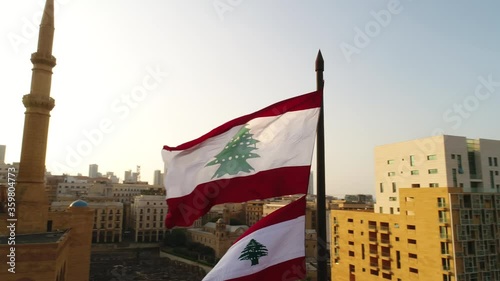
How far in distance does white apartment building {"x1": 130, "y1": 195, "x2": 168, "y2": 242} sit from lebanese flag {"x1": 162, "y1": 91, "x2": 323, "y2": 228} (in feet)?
286

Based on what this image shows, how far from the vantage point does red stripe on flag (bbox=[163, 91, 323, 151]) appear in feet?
22.5

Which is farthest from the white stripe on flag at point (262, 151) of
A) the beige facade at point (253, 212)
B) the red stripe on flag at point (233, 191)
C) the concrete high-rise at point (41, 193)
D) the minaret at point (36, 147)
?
the beige facade at point (253, 212)

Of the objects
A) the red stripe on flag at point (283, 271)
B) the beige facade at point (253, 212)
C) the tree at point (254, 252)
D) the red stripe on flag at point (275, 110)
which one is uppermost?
the red stripe on flag at point (275, 110)

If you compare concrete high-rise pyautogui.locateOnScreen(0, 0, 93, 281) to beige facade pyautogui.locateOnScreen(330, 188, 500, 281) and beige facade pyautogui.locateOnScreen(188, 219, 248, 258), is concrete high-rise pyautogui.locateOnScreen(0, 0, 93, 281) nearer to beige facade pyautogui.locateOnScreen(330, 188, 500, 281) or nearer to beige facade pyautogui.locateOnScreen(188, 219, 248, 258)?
beige facade pyautogui.locateOnScreen(330, 188, 500, 281)

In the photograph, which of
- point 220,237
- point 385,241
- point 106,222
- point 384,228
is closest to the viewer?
point 385,241

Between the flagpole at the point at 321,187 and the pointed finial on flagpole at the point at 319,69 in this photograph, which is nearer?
the flagpole at the point at 321,187

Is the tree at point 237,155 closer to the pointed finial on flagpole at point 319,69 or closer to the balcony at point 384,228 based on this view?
the pointed finial on flagpole at point 319,69

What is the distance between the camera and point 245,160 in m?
7.33

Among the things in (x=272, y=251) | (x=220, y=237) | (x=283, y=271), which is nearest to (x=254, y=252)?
(x=272, y=251)

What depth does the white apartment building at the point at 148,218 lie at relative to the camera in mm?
89000

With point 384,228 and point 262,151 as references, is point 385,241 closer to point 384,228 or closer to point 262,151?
point 384,228

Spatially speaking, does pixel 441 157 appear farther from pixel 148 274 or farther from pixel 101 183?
pixel 101 183

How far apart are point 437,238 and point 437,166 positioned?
8132 mm

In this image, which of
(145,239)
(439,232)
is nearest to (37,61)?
(439,232)
